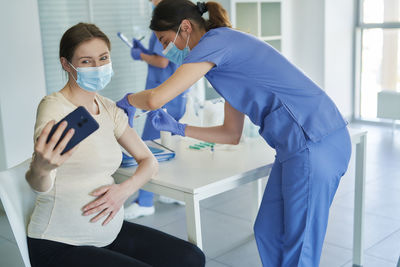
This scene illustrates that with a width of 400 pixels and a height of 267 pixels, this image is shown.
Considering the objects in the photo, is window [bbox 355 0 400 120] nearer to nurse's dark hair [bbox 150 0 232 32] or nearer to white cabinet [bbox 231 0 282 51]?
white cabinet [bbox 231 0 282 51]

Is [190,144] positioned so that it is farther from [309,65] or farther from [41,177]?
[309,65]

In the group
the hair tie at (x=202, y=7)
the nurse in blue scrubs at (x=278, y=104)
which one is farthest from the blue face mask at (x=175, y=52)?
the hair tie at (x=202, y=7)

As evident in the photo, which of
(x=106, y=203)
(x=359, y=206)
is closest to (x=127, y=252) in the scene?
(x=106, y=203)

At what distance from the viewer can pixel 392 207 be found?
9.68 feet

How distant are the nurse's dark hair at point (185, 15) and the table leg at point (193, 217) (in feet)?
1.92

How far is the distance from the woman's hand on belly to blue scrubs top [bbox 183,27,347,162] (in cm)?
49

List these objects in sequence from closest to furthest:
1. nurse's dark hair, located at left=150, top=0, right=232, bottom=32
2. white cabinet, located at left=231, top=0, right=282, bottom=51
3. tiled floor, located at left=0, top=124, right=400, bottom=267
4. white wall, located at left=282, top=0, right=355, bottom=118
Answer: nurse's dark hair, located at left=150, top=0, right=232, bottom=32, tiled floor, located at left=0, top=124, right=400, bottom=267, white cabinet, located at left=231, top=0, right=282, bottom=51, white wall, located at left=282, top=0, right=355, bottom=118

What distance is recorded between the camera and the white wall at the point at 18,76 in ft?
9.53

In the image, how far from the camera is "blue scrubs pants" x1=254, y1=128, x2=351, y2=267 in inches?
63.2

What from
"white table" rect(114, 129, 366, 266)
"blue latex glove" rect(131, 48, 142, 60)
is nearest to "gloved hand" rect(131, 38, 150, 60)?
"blue latex glove" rect(131, 48, 142, 60)

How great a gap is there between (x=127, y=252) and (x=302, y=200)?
0.60m

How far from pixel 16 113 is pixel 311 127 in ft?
6.68

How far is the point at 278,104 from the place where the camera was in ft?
5.26

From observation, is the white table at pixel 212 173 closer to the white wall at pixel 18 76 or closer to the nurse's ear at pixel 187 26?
the nurse's ear at pixel 187 26
